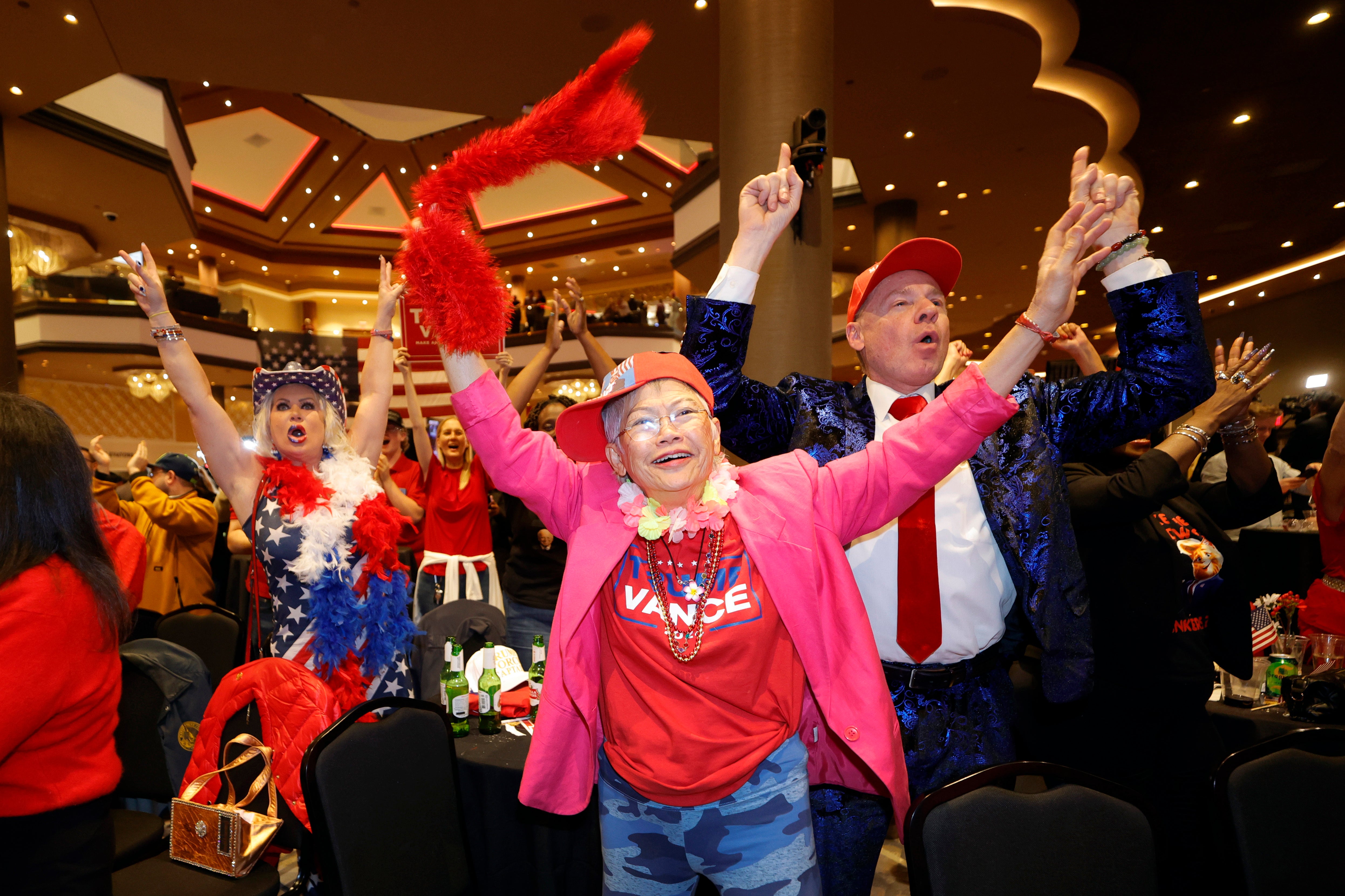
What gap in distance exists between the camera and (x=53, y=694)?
1.36m

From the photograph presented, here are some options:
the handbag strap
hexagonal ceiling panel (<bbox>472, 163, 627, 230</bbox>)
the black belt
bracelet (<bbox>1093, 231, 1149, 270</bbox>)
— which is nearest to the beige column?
bracelet (<bbox>1093, 231, 1149, 270</bbox>)

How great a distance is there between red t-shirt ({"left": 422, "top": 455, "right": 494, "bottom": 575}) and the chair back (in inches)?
72.5

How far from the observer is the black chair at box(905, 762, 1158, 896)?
1.37 metres

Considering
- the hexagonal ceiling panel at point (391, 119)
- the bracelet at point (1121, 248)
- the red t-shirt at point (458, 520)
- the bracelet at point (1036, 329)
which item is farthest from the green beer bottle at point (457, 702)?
the hexagonal ceiling panel at point (391, 119)

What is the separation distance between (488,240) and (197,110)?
6.60 metres

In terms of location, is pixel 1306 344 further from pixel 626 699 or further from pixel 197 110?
pixel 197 110

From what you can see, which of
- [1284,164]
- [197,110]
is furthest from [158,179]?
[1284,164]

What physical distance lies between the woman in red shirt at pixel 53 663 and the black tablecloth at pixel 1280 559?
5.62 m

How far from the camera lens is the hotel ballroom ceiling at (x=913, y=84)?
577cm

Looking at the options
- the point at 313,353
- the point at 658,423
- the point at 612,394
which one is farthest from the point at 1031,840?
the point at 313,353

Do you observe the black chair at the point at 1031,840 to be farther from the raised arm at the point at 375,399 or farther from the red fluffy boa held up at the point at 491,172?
the raised arm at the point at 375,399

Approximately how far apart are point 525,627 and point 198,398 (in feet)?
5.99

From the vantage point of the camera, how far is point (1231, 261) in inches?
534

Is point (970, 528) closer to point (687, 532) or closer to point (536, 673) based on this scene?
point (687, 532)
